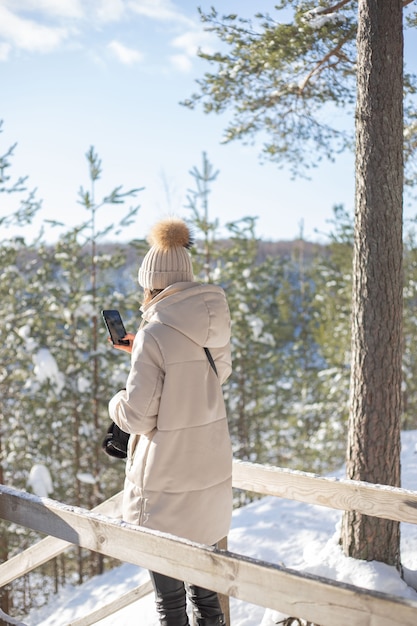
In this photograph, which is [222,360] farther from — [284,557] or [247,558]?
[284,557]

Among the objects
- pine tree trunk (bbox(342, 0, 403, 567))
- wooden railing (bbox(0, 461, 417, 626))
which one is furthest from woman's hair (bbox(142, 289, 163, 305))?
pine tree trunk (bbox(342, 0, 403, 567))

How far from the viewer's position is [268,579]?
1.88 m

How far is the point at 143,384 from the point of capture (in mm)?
2475

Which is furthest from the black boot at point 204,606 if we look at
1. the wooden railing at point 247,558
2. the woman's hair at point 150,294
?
the woman's hair at point 150,294

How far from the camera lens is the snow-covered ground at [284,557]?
157 inches

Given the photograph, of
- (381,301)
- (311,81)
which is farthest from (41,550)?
(311,81)

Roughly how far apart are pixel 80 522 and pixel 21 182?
8664 mm

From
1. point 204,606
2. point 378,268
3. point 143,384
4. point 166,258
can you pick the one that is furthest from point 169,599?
point 378,268

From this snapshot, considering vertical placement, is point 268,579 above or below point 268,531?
above

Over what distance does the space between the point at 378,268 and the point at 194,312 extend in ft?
6.13

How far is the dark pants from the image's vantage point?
2662 mm

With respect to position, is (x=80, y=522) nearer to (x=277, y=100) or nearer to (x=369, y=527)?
(x=369, y=527)

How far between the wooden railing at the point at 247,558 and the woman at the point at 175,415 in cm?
28

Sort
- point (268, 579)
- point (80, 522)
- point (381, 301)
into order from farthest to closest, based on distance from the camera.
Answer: point (381, 301) → point (80, 522) → point (268, 579)
